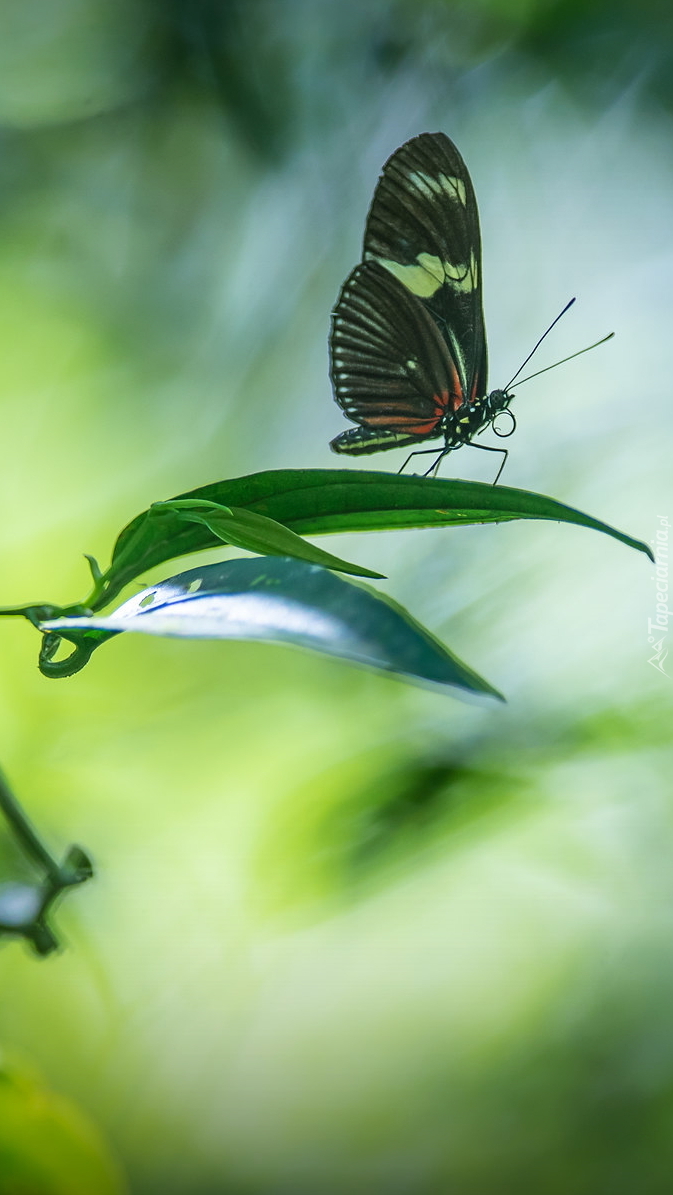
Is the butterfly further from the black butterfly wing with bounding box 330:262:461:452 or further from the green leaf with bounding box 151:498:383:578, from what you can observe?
the green leaf with bounding box 151:498:383:578

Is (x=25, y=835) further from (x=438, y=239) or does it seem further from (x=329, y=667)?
(x=329, y=667)

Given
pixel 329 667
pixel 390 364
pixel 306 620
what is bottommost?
pixel 329 667

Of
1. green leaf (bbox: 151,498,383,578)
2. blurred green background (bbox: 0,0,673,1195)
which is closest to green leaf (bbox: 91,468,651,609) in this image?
green leaf (bbox: 151,498,383,578)

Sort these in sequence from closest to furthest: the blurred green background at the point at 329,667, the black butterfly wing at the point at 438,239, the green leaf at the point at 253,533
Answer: the green leaf at the point at 253,533, the black butterfly wing at the point at 438,239, the blurred green background at the point at 329,667

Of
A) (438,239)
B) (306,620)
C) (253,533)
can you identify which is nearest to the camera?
(306,620)

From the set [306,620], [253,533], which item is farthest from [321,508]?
[306,620]

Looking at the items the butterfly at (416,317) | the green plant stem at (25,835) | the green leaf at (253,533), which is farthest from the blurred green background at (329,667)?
the green leaf at (253,533)

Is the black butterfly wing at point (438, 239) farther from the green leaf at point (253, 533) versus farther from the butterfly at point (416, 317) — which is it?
the green leaf at point (253, 533)
